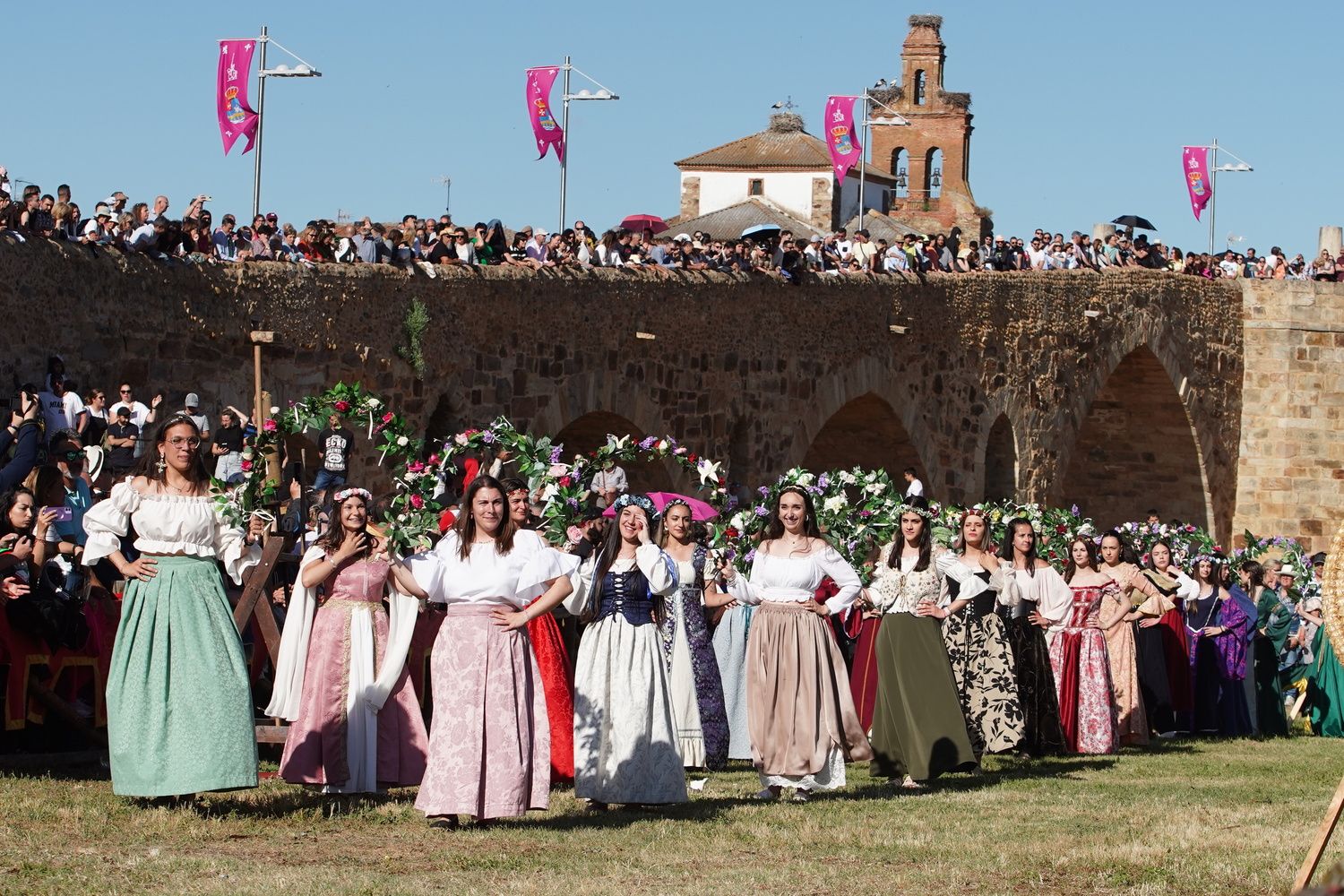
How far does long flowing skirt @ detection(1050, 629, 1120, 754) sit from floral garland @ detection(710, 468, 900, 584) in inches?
48.2

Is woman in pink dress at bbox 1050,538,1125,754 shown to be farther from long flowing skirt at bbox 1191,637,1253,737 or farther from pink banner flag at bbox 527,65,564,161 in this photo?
pink banner flag at bbox 527,65,564,161

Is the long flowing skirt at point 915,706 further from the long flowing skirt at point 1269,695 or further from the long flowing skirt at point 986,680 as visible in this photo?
the long flowing skirt at point 1269,695

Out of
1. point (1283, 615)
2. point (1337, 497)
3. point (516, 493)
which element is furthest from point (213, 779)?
point (1337, 497)

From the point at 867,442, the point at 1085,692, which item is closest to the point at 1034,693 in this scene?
the point at 1085,692

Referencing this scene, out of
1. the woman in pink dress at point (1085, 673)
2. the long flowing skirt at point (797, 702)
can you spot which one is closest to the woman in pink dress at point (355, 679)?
the long flowing skirt at point (797, 702)

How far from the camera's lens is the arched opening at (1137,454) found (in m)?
28.6

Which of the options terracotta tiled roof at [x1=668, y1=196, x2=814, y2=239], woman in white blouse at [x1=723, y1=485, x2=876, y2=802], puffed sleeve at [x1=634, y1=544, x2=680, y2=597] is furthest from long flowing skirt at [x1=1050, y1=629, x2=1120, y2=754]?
terracotta tiled roof at [x1=668, y1=196, x2=814, y2=239]

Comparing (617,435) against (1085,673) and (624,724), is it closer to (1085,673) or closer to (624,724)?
(1085,673)

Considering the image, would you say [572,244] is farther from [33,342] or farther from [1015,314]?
[1015,314]

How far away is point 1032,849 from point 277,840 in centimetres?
266

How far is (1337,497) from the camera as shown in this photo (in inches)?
1134

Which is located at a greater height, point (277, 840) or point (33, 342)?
point (33, 342)

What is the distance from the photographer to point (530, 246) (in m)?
18.7

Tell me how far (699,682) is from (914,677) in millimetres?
1119
